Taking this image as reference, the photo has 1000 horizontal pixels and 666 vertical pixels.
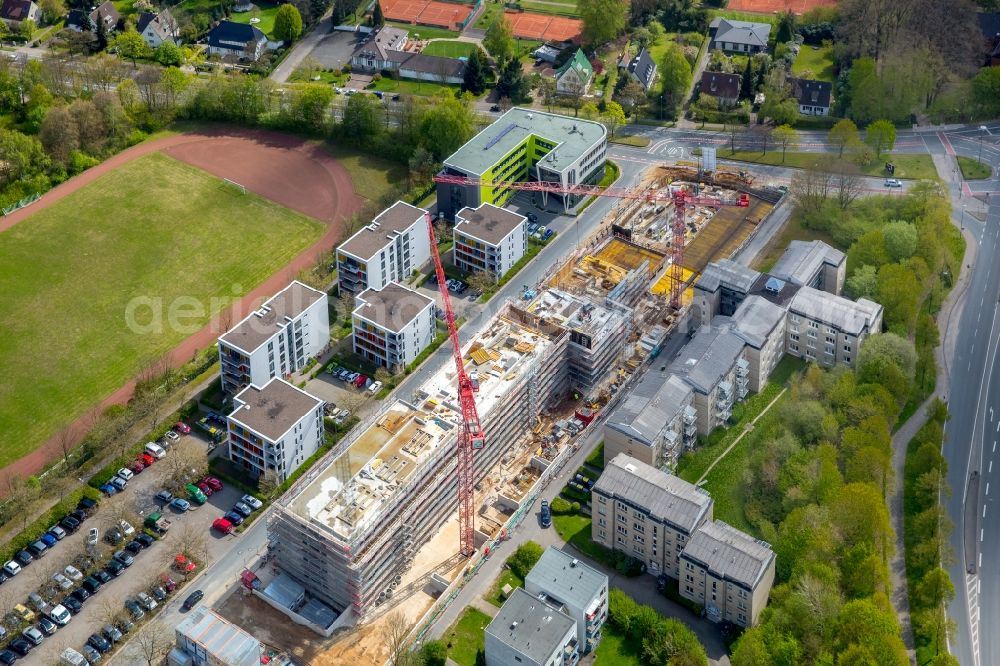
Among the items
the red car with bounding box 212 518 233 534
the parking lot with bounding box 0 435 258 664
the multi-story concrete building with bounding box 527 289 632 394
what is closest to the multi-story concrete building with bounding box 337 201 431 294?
the multi-story concrete building with bounding box 527 289 632 394

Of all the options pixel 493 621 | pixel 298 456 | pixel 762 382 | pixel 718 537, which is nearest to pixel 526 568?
pixel 493 621

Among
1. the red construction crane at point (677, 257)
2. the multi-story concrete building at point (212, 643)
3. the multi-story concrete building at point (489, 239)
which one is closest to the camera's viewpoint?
the multi-story concrete building at point (212, 643)

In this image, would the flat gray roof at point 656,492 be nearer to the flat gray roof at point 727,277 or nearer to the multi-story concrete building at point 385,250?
the flat gray roof at point 727,277

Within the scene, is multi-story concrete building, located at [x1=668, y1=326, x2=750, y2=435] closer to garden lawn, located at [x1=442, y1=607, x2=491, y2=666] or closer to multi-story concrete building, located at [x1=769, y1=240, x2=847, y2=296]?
multi-story concrete building, located at [x1=769, y1=240, x2=847, y2=296]

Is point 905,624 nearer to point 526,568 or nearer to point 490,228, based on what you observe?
point 526,568

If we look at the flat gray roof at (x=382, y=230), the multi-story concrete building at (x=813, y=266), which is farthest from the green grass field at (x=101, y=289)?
the multi-story concrete building at (x=813, y=266)
